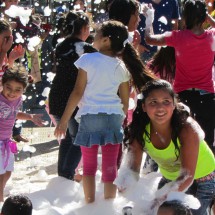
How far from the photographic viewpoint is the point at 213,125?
15.5 ft

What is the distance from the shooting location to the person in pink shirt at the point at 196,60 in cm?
465

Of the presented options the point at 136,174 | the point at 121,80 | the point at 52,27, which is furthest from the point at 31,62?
the point at 136,174

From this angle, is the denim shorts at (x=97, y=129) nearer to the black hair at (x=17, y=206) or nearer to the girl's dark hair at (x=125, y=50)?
the girl's dark hair at (x=125, y=50)

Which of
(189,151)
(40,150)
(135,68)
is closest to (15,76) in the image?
(135,68)

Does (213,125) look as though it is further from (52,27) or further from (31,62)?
(52,27)

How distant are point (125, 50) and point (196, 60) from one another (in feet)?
2.24

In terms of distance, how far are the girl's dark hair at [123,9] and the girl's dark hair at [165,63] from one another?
1.48 ft

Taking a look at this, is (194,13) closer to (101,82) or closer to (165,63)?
(165,63)

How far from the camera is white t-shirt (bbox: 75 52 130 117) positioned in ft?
13.4

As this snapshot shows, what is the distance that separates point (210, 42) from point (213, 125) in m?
0.63

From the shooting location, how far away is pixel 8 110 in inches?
171

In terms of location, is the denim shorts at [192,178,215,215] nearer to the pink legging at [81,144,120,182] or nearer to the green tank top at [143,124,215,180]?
the green tank top at [143,124,215,180]

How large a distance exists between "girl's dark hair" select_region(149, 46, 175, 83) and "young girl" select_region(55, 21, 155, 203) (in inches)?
29.4

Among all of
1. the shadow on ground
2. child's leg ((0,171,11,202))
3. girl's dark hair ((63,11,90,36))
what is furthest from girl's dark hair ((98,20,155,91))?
the shadow on ground
